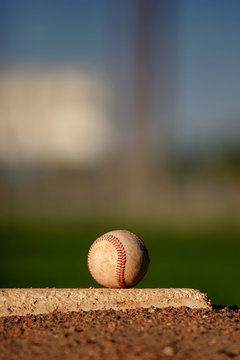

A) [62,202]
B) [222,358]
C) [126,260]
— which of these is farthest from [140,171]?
[222,358]

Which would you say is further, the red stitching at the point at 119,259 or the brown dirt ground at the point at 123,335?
the red stitching at the point at 119,259

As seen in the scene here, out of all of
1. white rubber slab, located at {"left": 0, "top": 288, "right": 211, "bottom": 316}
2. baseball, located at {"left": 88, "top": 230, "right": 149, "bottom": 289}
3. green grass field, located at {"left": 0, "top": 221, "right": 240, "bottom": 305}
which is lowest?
green grass field, located at {"left": 0, "top": 221, "right": 240, "bottom": 305}

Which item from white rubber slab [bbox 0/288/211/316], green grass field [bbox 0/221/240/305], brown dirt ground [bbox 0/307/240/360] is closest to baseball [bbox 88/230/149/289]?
white rubber slab [bbox 0/288/211/316]

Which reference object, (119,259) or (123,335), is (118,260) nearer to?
(119,259)

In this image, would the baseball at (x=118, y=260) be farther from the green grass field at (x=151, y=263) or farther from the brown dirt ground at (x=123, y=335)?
the green grass field at (x=151, y=263)

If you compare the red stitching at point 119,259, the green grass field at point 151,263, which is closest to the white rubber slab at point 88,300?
the red stitching at point 119,259

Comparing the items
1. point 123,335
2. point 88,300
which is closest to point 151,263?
point 88,300

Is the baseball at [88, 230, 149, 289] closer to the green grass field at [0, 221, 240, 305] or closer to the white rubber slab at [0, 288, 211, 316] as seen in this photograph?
the white rubber slab at [0, 288, 211, 316]
